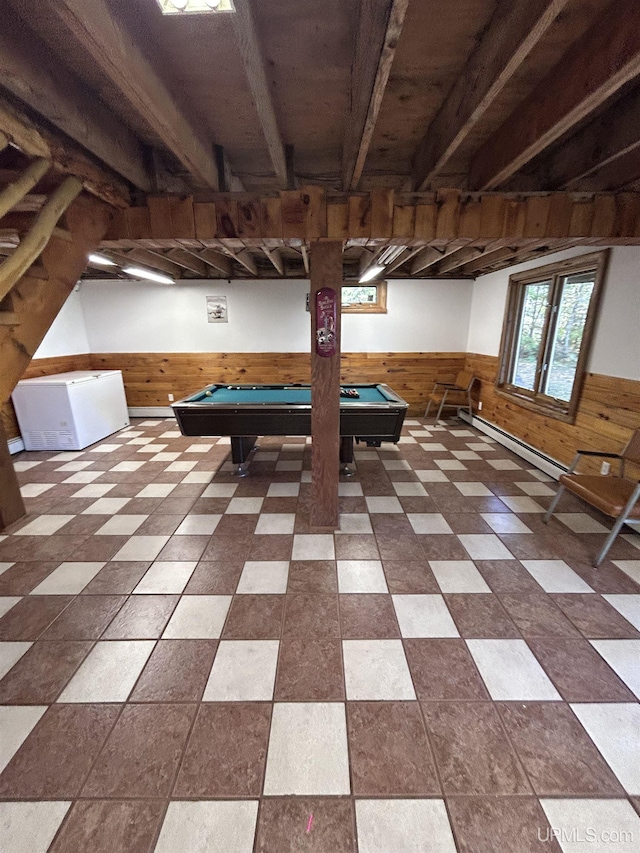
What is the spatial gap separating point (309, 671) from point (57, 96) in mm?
2607

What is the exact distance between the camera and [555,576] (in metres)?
2.25

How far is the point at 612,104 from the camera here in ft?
5.70

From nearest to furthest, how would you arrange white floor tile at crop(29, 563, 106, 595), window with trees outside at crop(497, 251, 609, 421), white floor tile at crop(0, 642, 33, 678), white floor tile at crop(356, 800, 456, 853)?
1. white floor tile at crop(356, 800, 456, 853)
2. white floor tile at crop(0, 642, 33, 678)
3. white floor tile at crop(29, 563, 106, 595)
4. window with trees outside at crop(497, 251, 609, 421)

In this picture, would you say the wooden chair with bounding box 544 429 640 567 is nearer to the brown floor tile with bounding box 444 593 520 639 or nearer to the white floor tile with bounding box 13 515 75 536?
the brown floor tile with bounding box 444 593 520 639

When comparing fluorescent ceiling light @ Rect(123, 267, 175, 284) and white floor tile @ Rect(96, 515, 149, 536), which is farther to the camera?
fluorescent ceiling light @ Rect(123, 267, 175, 284)

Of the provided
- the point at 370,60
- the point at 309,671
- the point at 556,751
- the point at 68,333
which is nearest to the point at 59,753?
the point at 309,671

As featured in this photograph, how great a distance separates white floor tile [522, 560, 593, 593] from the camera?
7.04ft

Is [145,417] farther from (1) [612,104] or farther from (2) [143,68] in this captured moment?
(1) [612,104]

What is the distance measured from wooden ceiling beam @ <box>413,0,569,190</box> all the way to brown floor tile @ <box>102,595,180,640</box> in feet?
9.21

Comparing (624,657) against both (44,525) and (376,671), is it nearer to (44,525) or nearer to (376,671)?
(376,671)

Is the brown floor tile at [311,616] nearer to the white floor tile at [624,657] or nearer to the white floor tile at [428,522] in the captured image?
the white floor tile at [428,522]

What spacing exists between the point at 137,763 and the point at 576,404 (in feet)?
13.4

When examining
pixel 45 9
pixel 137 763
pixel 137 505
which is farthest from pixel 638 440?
pixel 137 505

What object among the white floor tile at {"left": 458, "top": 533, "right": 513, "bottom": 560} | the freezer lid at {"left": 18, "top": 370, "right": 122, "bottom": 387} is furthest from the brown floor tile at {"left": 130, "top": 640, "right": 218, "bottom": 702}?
the freezer lid at {"left": 18, "top": 370, "right": 122, "bottom": 387}
